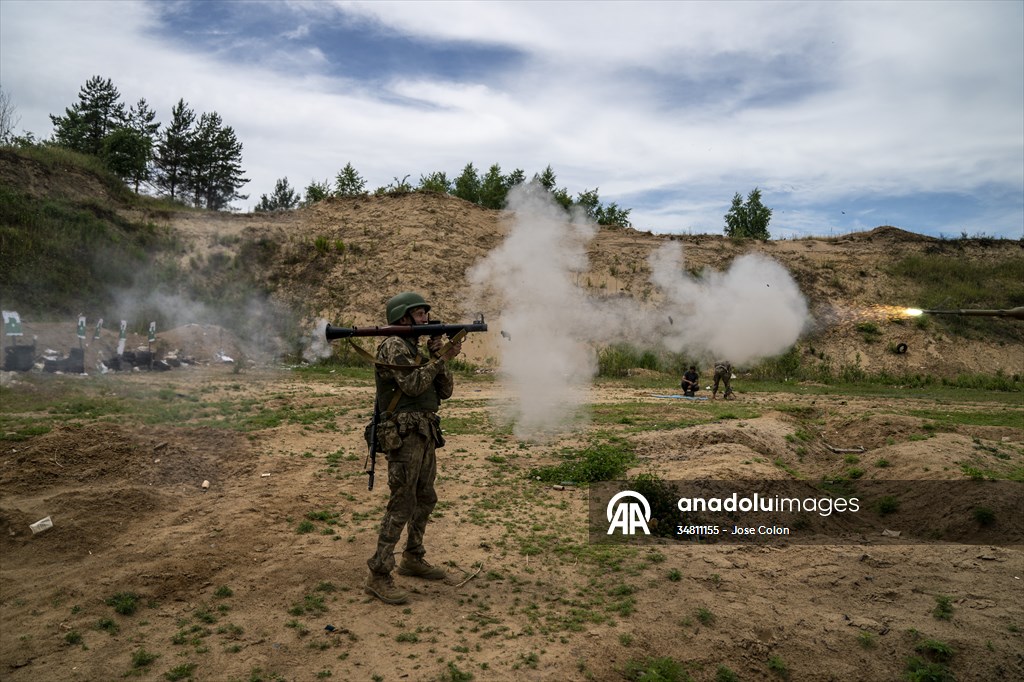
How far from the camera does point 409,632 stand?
5832mm

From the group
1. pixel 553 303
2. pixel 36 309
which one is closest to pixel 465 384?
pixel 553 303

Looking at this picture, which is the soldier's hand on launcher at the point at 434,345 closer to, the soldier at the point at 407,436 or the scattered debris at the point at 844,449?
the soldier at the point at 407,436

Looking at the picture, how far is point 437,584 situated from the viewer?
678cm

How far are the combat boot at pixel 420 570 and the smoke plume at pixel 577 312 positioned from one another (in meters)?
5.71

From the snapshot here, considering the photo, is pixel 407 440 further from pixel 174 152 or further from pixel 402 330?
pixel 174 152

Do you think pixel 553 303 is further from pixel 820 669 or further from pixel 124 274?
pixel 124 274

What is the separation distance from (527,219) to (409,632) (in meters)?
9.43

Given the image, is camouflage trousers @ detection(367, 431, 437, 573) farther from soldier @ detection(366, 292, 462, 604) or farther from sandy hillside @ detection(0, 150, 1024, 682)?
sandy hillside @ detection(0, 150, 1024, 682)

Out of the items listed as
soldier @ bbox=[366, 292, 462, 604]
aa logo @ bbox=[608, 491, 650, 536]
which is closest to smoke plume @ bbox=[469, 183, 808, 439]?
aa logo @ bbox=[608, 491, 650, 536]

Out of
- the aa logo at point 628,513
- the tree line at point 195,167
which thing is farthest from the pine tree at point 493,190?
the aa logo at point 628,513
